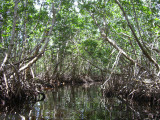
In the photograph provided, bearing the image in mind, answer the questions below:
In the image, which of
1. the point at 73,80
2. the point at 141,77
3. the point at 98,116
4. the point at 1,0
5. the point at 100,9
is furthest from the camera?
the point at 73,80

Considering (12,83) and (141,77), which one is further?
(141,77)

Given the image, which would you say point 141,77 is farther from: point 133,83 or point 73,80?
point 73,80

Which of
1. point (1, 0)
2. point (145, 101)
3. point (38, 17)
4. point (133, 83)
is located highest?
point (1, 0)

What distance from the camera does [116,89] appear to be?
7199mm

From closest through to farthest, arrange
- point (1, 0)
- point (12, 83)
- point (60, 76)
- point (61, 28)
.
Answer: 1. point (12, 83)
2. point (1, 0)
3. point (61, 28)
4. point (60, 76)

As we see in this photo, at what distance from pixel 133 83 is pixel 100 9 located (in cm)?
339

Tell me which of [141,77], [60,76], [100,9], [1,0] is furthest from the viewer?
[60,76]

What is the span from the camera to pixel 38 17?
266 inches

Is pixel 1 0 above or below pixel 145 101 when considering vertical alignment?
above

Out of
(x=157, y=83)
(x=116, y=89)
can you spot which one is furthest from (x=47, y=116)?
(x=116, y=89)

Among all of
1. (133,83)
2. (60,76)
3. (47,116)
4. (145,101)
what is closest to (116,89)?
(133,83)

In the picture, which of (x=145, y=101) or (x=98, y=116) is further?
(x=145, y=101)

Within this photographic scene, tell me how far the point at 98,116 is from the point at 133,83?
274 cm

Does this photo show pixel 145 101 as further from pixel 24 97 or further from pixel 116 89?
pixel 24 97
